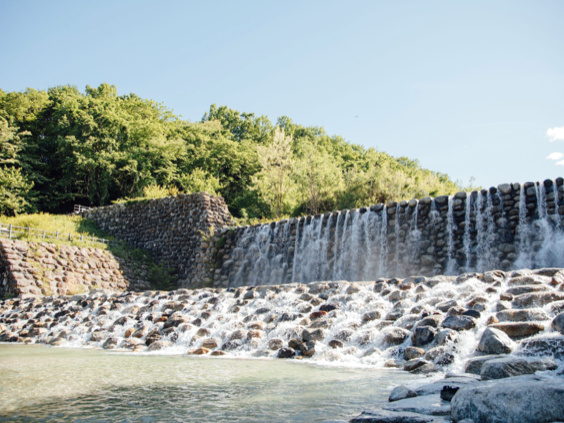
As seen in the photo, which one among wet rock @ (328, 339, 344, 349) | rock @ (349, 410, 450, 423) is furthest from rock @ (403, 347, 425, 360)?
rock @ (349, 410, 450, 423)

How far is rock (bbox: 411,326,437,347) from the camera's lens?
4438 millimetres

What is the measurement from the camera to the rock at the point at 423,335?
4.44m

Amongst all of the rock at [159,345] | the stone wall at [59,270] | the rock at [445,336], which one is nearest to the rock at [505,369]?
the rock at [445,336]

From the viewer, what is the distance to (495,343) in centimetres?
376

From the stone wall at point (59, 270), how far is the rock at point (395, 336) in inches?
503

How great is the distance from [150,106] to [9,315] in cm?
2740

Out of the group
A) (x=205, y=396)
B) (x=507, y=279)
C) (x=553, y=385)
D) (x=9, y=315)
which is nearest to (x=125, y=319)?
(x=9, y=315)

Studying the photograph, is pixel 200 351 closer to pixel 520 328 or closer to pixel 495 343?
pixel 495 343

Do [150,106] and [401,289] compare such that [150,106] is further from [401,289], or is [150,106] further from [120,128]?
[401,289]

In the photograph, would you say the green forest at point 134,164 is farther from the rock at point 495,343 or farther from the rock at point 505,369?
the rock at point 505,369

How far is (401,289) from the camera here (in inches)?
253

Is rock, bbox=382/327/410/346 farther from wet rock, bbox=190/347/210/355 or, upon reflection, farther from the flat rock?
wet rock, bbox=190/347/210/355

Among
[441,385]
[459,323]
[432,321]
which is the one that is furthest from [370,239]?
[441,385]

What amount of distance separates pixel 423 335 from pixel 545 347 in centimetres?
122
